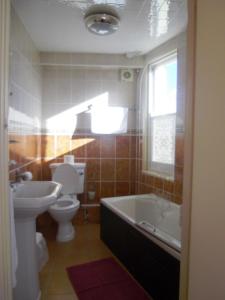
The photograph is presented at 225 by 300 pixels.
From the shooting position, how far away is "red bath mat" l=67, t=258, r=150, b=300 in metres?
1.93

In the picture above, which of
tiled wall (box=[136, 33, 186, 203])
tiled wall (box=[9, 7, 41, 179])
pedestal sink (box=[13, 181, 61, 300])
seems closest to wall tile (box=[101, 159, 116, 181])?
tiled wall (box=[136, 33, 186, 203])

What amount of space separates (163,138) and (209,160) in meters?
2.32

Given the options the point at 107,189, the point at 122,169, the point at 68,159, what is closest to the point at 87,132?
the point at 68,159

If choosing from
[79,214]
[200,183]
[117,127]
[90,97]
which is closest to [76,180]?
[79,214]

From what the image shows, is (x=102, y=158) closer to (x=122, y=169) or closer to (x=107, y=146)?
(x=107, y=146)

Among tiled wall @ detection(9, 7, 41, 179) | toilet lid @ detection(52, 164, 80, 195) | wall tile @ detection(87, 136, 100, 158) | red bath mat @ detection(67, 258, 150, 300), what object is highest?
tiled wall @ detection(9, 7, 41, 179)

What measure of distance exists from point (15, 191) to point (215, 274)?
5.10ft

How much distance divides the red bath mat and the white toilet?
2.21 feet

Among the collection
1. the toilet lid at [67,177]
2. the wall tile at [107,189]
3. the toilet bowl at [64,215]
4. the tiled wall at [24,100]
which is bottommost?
the toilet bowl at [64,215]

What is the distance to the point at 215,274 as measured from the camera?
0.73 metres

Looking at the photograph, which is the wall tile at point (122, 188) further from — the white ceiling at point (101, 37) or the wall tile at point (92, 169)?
the white ceiling at point (101, 37)

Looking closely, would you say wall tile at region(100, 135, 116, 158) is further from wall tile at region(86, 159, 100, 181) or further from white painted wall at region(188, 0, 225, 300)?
white painted wall at region(188, 0, 225, 300)

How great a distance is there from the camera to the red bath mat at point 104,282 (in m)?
1.93

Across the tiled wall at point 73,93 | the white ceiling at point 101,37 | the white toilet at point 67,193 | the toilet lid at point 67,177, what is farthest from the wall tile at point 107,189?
the white ceiling at point 101,37
